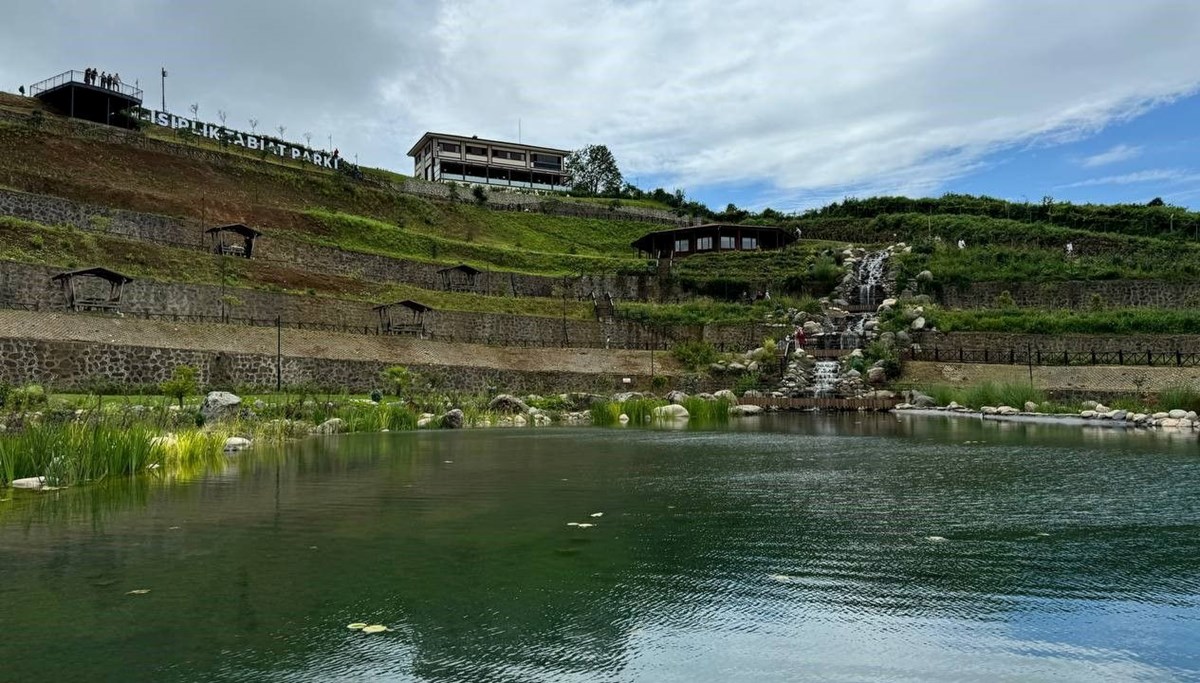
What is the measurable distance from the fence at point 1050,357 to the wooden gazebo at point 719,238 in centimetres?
2668

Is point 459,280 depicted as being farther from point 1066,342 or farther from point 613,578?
point 613,578

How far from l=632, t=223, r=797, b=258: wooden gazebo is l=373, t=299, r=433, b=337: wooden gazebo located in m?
29.7

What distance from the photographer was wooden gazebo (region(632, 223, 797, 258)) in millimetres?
69000

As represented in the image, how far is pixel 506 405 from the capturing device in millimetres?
34031

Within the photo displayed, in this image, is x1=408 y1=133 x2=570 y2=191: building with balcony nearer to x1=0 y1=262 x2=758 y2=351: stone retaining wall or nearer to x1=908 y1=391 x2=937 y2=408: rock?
x1=0 y1=262 x2=758 y2=351: stone retaining wall

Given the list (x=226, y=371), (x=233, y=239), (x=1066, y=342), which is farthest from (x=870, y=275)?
(x=233, y=239)

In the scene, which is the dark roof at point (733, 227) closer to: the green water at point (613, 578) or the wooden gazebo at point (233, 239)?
the wooden gazebo at point (233, 239)

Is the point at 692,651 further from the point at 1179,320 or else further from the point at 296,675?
the point at 1179,320

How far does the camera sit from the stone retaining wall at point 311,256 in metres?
41.5

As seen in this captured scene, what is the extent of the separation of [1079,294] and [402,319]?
4150 centimetres

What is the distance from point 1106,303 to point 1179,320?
8.29 meters

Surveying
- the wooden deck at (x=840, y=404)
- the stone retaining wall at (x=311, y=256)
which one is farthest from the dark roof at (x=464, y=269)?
the wooden deck at (x=840, y=404)

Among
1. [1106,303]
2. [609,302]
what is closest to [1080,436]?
[1106,303]

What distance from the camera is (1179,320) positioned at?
40.1m
